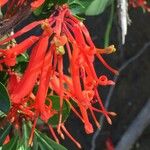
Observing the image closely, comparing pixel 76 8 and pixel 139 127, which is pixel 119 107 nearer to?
pixel 139 127

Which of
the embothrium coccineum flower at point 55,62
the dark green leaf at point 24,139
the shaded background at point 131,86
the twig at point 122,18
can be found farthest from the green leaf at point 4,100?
the shaded background at point 131,86

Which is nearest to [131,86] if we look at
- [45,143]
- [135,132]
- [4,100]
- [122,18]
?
[135,132]

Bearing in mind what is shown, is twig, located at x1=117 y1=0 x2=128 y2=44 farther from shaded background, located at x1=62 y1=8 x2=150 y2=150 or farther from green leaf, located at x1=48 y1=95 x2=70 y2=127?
shaded background, located at x1=62 y1=8 x2=150 y2=150

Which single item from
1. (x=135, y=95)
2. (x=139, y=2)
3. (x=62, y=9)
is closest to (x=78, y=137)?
(x=135, y=95)

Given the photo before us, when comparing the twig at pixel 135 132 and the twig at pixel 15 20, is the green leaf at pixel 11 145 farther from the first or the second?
the twig at pixel 135 132

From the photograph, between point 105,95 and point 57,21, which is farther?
point 105,95

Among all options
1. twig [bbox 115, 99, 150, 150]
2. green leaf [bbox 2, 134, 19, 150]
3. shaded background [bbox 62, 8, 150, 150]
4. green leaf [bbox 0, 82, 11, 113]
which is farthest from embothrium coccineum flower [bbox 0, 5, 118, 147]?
shaded background [bbox 62, 8, 150, 150]

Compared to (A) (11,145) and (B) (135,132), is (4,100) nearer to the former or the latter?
(A) (11,145)

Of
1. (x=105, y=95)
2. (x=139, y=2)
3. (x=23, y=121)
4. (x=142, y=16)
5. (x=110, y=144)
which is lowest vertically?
(x=110, y=144)
